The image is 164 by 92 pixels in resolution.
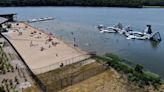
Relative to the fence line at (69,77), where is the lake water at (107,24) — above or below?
below

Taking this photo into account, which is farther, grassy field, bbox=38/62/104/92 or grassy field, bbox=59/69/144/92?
grassy field, bbox=38/62/104/92

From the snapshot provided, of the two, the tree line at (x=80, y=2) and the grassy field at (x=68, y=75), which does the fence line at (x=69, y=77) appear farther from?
the tree line at (x=80, y=2)

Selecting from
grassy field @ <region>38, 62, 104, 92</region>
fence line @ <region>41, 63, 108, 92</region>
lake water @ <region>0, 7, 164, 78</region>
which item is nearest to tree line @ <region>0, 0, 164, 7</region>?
lake water @ <region>0, 7, 164, 78</region>

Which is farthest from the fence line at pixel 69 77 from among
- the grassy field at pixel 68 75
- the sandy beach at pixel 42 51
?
the sandy beach at pixel 42 51

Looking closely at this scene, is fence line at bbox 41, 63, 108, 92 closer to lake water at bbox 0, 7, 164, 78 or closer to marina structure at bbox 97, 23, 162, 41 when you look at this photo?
lake water at bbox 0, 7, 164, 78

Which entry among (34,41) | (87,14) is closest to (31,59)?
(34,41)

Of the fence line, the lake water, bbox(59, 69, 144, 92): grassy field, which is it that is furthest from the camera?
the lake water
